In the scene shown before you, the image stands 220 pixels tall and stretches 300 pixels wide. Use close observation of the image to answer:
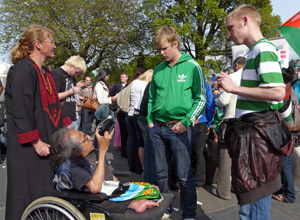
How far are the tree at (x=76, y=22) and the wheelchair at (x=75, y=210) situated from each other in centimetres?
1626

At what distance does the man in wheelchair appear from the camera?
2029mm

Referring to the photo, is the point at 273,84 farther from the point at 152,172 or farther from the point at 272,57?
the point at 152,172

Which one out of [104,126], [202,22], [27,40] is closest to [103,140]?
[104,126]

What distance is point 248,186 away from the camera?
1726 millimetres

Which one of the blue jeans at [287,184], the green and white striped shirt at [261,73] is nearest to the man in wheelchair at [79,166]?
the green and white striped shirt at [261,73]

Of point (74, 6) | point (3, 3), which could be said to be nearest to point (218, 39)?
point (74, 6)

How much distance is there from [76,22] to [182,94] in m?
17.2

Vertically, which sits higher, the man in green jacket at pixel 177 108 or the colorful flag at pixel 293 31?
the colorful flag at pixel 293 31

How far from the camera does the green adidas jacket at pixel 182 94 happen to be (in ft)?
8.44

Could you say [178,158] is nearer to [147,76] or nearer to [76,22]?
[147,76]

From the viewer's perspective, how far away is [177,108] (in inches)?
101

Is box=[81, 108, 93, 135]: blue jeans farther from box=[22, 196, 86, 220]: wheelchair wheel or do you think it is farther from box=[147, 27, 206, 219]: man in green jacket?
box=[22, 196, 86, 220]: wheelchair wheel

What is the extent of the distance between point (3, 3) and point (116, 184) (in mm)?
19844

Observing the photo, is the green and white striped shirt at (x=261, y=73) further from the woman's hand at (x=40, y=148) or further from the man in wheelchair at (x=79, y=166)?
the woman's hand at (x=40, y=148)
